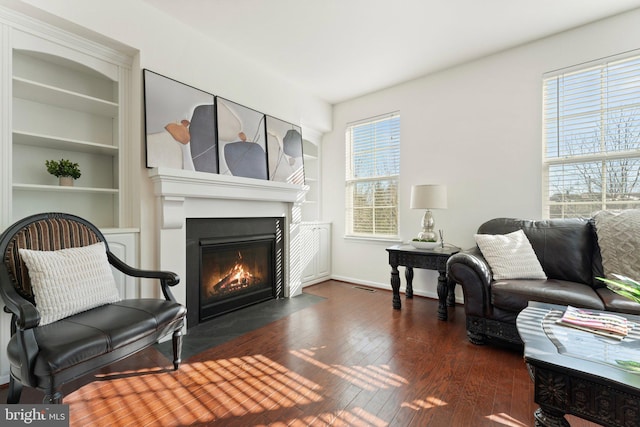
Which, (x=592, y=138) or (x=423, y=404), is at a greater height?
(x=592, y=138)

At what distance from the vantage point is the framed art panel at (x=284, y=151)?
340 centimetres

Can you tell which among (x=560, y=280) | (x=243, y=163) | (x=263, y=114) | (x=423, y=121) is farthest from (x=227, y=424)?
(x=423, y=121)

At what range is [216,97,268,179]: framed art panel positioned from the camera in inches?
113

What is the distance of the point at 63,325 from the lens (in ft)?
4.98

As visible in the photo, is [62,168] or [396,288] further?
[396,288]

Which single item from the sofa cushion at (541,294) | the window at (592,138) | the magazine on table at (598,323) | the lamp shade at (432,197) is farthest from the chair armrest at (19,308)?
the window at (592,138)

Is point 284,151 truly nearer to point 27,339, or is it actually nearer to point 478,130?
point 478,130

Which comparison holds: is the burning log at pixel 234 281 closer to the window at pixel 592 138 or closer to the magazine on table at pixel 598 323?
the magazine on table at pixel 598 323

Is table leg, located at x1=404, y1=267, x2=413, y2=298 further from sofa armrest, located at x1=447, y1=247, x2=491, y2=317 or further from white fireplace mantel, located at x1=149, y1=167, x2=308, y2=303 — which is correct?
white fireplace mantel, located at x1=149, y1=167, x2=308, y2=303

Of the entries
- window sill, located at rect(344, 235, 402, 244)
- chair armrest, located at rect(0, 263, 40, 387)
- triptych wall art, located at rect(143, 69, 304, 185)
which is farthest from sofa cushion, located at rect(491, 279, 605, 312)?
chair armrest, located at rect(0, 263, 40, 387)

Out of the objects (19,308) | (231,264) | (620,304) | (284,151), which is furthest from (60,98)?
(620,304)

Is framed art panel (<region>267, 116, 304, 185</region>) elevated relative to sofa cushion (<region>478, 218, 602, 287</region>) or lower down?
elevated

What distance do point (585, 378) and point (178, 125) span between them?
2993mm

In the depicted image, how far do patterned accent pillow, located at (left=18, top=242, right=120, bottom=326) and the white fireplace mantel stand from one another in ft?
1.78
